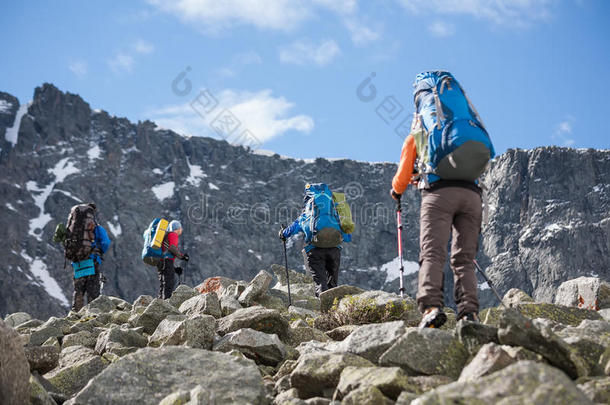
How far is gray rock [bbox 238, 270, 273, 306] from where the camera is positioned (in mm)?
9312

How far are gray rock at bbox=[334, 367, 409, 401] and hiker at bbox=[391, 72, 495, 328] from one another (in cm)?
135

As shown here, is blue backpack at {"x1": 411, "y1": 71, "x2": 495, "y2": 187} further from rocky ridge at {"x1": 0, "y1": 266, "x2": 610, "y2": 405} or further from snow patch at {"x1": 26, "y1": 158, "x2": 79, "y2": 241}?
snow patch at {"x1": 26, "y1": 158, "x2": 79, "y2": 241}

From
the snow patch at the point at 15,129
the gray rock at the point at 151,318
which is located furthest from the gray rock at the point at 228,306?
the snow patch at the point at 15,129

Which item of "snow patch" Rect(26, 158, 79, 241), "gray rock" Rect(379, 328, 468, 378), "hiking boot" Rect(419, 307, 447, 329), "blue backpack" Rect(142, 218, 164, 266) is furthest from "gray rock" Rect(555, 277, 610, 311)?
"snow patch" Rect(26, 158, 79, 241)

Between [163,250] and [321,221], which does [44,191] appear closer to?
[163,250]

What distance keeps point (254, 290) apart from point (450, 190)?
5.00 metres

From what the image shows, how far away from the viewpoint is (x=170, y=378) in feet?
13.8

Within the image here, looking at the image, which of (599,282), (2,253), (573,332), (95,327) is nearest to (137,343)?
(95,327)

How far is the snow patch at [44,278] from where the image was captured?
143 m

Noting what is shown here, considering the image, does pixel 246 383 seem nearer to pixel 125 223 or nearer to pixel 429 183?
pixel 429 183

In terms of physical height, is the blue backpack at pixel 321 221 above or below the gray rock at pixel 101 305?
above

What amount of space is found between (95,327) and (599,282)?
7582mm

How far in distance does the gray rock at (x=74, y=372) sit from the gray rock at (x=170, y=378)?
1.39 metres

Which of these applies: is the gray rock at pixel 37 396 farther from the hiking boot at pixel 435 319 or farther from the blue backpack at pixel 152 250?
the blue backpack at pixel 152 250
